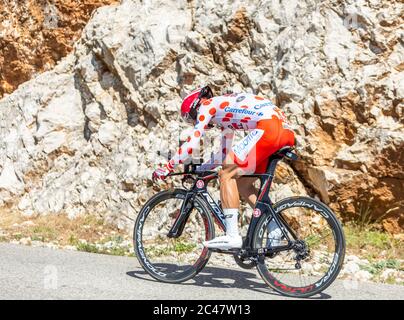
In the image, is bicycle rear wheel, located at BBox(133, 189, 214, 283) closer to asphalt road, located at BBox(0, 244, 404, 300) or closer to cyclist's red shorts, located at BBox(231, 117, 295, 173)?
asphalt road, located at BBox(0, 244, 404, 300)

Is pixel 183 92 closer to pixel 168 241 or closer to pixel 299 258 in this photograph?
pixel 168 241

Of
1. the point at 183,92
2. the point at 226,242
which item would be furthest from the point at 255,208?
the point at 183,92

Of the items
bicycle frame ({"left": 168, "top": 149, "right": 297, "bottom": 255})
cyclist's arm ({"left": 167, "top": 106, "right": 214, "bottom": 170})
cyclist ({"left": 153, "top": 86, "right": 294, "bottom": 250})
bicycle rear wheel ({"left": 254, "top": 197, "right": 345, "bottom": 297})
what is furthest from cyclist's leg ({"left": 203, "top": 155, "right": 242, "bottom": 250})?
cyclist's arm ({"left": 167, "top": 106, "right": 214, "bottom": 170})

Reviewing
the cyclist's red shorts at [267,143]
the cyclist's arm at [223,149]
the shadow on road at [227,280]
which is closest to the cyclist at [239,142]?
the cyclist's red shorts at [267,143]

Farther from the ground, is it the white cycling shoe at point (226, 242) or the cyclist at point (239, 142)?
the cyclist at point (239, 142)

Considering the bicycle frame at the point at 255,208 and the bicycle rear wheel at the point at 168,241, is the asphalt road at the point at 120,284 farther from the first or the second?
the bicycle frame at the point at 255,208

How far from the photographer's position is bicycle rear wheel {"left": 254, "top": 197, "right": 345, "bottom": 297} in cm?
571

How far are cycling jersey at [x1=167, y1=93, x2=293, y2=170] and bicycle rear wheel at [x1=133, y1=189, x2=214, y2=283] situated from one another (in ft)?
1.87

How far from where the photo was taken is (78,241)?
9.63m

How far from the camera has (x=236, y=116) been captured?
6.33 metres

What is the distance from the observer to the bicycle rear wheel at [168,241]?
644cm

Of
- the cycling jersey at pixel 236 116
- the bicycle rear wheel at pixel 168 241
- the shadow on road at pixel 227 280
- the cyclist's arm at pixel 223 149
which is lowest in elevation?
the shadow on road at pixel 227 280

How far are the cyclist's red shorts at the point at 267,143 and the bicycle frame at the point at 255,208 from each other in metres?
0.13

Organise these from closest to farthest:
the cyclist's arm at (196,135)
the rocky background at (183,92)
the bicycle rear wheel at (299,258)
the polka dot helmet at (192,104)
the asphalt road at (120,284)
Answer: the bicycle rear wheel at (299,258), the asphalt road at (120,284), the cyclist's arm at (196,135), the polka dot helmet at (192,104), the rocky background at (183,92)
